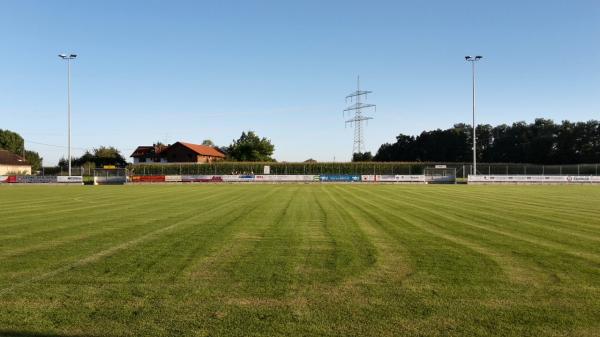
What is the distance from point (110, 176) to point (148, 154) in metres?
53.2

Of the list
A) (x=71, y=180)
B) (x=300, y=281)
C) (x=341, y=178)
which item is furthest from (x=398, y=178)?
(x=300, y=281)

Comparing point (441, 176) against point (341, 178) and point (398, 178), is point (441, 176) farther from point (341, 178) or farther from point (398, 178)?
point (341, 178)

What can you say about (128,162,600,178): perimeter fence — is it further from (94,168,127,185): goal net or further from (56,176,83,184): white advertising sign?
(56,176,83,184): white advertising sign

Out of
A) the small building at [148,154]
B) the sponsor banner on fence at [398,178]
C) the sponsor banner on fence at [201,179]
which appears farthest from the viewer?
the small building at [148,154]

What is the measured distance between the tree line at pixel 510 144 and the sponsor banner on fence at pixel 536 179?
36.2 metres

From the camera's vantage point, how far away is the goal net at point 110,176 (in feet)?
208

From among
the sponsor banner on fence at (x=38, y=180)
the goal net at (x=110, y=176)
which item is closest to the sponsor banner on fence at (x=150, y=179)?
the goal net at (x=110, y=176)

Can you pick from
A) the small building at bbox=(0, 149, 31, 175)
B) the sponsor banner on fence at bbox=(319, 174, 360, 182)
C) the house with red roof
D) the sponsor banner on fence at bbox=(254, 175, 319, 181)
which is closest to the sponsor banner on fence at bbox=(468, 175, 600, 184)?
the sponsor banner on fence at bbox=(319, 174, 360, 182)

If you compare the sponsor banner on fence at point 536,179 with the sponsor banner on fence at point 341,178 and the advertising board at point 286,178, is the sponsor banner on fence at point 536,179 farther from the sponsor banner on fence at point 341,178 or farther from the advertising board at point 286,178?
the advertising board at point 286,178

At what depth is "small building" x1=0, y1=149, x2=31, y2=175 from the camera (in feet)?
319

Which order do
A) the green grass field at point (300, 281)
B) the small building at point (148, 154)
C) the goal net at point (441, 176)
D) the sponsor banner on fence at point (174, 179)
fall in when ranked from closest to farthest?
the green grass field at point (300, 281)
the goal net at point (441, 176)
the sponsor banner on fence at point (174, 179)
the small building at point (148, 154)

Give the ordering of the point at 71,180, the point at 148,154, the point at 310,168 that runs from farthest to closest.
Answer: the point at 148,154, the point at 310,168, the point at 71,180

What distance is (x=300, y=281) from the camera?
6.49 meters

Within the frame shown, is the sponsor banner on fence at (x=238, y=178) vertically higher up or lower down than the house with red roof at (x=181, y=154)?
lower down
